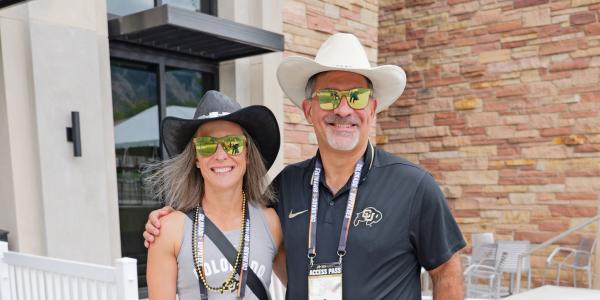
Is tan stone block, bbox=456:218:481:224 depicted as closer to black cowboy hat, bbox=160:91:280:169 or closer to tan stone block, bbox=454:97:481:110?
tan stone block, bbox=454:97:481:110

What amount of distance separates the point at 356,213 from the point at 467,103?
18.3 feet

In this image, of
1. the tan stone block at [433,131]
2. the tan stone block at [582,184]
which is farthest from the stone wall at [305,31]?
the tan stone block at [582,184]

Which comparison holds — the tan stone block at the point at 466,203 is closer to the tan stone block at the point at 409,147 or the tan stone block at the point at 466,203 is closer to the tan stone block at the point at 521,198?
the tan stone block at the point at 521,198

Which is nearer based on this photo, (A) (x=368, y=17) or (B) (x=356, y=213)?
(B) (x=356, y=213)

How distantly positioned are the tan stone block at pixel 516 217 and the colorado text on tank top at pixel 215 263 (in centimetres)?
553

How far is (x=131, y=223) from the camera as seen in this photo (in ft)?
13.5

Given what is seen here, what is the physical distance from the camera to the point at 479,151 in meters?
6.60

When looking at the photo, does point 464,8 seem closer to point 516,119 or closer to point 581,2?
point 581,2

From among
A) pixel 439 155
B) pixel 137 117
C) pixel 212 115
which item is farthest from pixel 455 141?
pixel 212 115

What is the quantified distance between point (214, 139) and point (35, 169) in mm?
2129

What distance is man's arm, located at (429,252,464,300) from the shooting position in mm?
1648

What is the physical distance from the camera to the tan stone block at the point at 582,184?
584cm

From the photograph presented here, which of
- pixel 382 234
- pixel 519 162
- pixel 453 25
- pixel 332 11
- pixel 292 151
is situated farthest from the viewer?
Answer: pixel 453 25

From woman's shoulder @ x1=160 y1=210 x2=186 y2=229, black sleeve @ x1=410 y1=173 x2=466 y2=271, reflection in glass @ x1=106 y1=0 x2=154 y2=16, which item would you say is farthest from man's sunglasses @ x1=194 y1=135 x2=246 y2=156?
reflection in glass @ x1=106 y1=0 x2=154 y2=16
